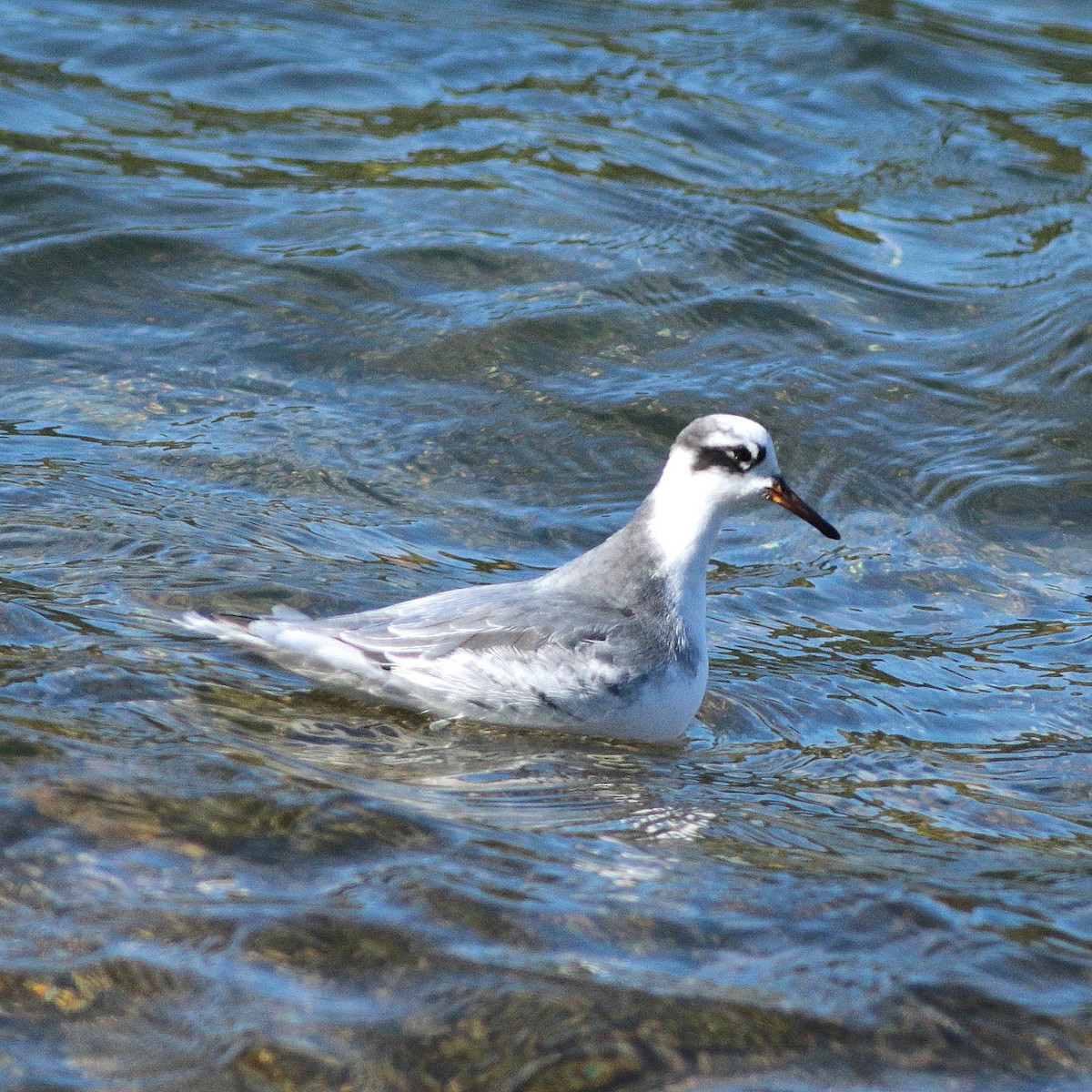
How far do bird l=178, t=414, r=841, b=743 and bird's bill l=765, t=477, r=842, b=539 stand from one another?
0.24m

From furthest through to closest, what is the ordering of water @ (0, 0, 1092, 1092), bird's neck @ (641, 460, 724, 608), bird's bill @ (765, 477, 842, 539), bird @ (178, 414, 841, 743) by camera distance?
bird's bill @ (765, 477, 842, 539) < bird's neck @ (641, 460, 724, 608) < bird @ (178, 414, 841, 743) < water @ (0, 0, 1092, 1092)

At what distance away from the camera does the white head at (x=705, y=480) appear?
6.81 metres

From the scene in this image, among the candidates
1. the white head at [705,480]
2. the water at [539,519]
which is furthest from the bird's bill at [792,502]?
the water at [539,519]

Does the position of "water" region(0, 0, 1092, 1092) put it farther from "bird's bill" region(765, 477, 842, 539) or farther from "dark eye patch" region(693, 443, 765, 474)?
"dark eye patch" region(693, 443, 765, 474)

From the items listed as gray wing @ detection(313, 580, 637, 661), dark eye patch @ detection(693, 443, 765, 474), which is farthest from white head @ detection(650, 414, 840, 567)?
gray wing @ detection(313, 580, 637, 661)

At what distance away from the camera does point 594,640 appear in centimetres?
633

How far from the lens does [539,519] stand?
8828 millimetres

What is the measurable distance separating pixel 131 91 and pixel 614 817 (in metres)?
9.73

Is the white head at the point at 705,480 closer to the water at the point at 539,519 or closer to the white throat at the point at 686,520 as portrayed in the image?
the white throat at the point at 686,520

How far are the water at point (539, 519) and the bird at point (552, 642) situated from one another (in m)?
0.17

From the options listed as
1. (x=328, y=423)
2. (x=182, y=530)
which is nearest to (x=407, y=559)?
(x=182, y=530)

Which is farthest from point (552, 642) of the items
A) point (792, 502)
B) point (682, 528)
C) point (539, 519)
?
point (539, 519)

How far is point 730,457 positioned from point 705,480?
0.15 metres

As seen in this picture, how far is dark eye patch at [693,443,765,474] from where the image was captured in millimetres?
6824
